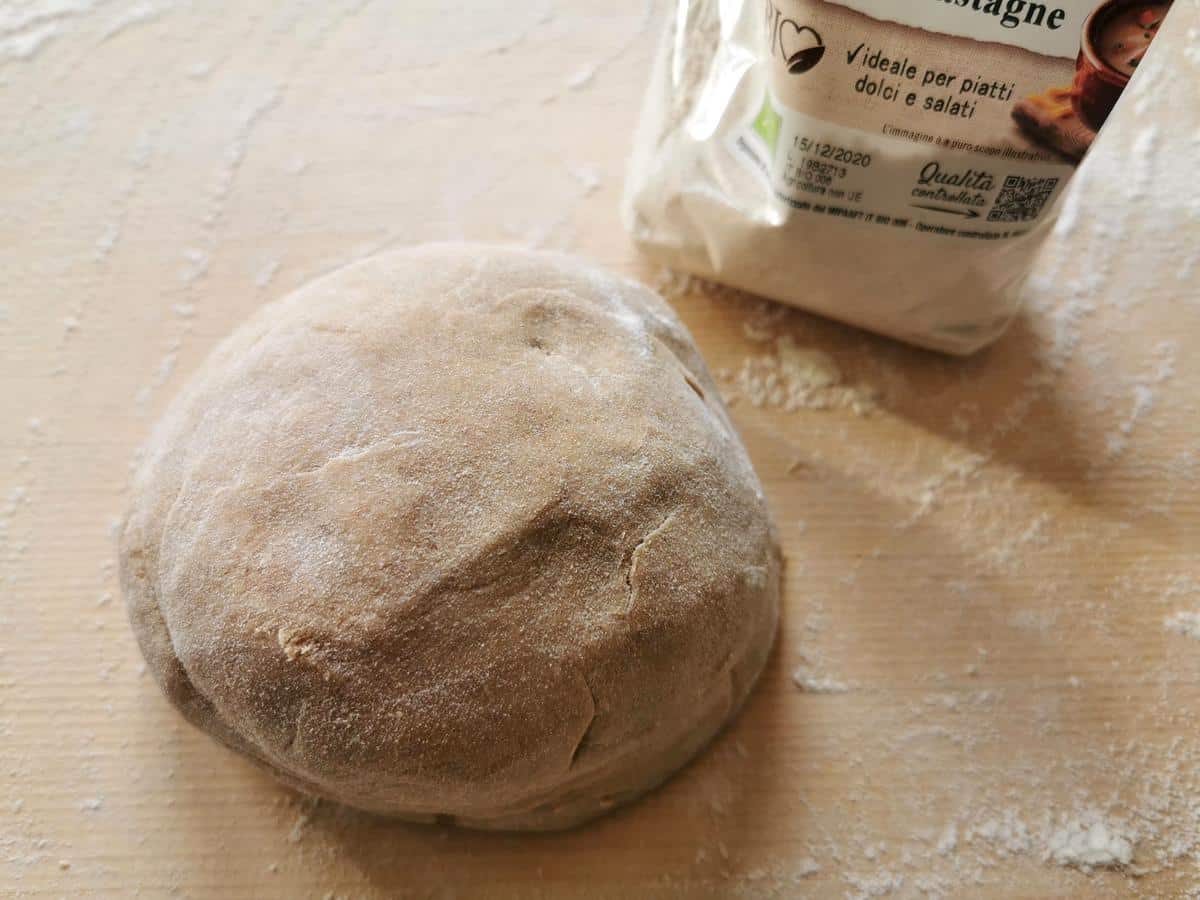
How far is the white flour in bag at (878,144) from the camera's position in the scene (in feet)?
2.61

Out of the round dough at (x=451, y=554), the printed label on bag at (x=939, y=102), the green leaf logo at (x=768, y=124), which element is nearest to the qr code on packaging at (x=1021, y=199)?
the printed label on bag at (x=939, y=102)

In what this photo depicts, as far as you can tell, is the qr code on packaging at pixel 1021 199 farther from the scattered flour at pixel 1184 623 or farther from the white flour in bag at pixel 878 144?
the scattered flour at pixel 1184 623

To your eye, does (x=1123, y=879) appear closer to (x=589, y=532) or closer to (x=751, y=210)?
(x=589, y=532)

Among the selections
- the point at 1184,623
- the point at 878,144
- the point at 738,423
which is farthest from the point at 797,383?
the point at 1184,623

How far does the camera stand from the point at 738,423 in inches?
42.3

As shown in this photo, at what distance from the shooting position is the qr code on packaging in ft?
2.92

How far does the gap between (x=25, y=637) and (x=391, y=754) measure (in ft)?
1.71

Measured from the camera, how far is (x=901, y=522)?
1.03 metres

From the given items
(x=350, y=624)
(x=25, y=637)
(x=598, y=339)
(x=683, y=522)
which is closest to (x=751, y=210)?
(x=598, y=339)

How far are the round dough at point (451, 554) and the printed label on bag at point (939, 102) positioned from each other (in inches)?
11.2

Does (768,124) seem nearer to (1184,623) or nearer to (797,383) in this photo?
(797,383)

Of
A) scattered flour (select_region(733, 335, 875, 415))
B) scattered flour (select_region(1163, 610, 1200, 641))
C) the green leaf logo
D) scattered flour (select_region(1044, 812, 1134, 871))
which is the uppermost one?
the green leaf logo

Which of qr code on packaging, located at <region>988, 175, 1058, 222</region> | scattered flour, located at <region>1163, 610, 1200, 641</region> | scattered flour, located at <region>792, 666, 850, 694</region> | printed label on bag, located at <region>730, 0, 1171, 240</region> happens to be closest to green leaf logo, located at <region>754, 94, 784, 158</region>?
printed label on bag, located at <region>730, 0, 1171, 240</region>

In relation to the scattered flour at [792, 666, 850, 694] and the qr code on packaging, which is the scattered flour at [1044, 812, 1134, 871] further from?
the qr code on packaging
